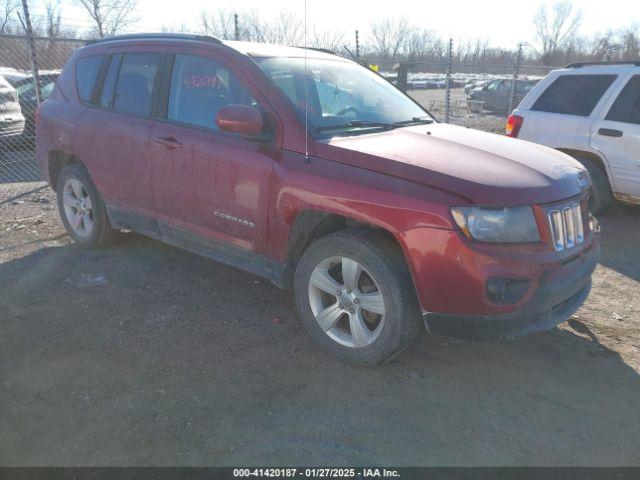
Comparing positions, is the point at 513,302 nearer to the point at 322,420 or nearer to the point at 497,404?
the point at 497,404

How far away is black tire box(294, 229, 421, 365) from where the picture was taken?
9.73ft

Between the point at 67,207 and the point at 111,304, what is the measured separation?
1.71 metres

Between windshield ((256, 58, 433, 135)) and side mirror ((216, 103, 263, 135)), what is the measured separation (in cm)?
31

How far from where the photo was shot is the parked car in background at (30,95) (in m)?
11.6

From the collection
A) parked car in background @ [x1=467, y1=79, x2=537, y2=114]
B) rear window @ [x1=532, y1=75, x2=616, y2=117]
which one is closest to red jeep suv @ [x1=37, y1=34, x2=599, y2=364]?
rear window @ [x1=532, y1=75, x2=616, y2=117]

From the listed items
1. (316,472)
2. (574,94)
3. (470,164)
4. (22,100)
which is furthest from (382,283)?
(22,100)

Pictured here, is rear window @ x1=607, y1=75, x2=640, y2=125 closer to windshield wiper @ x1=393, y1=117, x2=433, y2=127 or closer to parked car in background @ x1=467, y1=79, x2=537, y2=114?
windshield wiper @ x1=393, y1=117, x2=433, y2=127

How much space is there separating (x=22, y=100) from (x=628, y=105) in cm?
1168

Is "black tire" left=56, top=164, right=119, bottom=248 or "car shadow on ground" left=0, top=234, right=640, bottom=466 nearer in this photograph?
"car shadow on ground" left=0, top=234, right=640, bottom=466

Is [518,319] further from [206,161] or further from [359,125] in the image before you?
[206,161]

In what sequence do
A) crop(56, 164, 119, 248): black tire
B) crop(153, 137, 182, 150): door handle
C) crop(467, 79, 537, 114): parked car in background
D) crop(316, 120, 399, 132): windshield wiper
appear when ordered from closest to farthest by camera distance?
crop(316, 120, 399, 132): windshield wiper → crop(153, 137, 182, 150): door handle → crop(56, 164, 119, 248): black tire → crop(467, 79, 537, 114): parked car in background

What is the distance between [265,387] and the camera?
9.98ft

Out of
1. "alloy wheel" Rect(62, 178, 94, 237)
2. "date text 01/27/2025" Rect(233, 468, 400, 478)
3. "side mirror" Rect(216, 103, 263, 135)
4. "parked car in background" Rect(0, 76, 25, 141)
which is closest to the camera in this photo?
"date text 01/27/2025" Rect(233, 468, 400, 478)

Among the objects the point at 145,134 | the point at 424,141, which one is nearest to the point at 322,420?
Result: the point at 424,141
